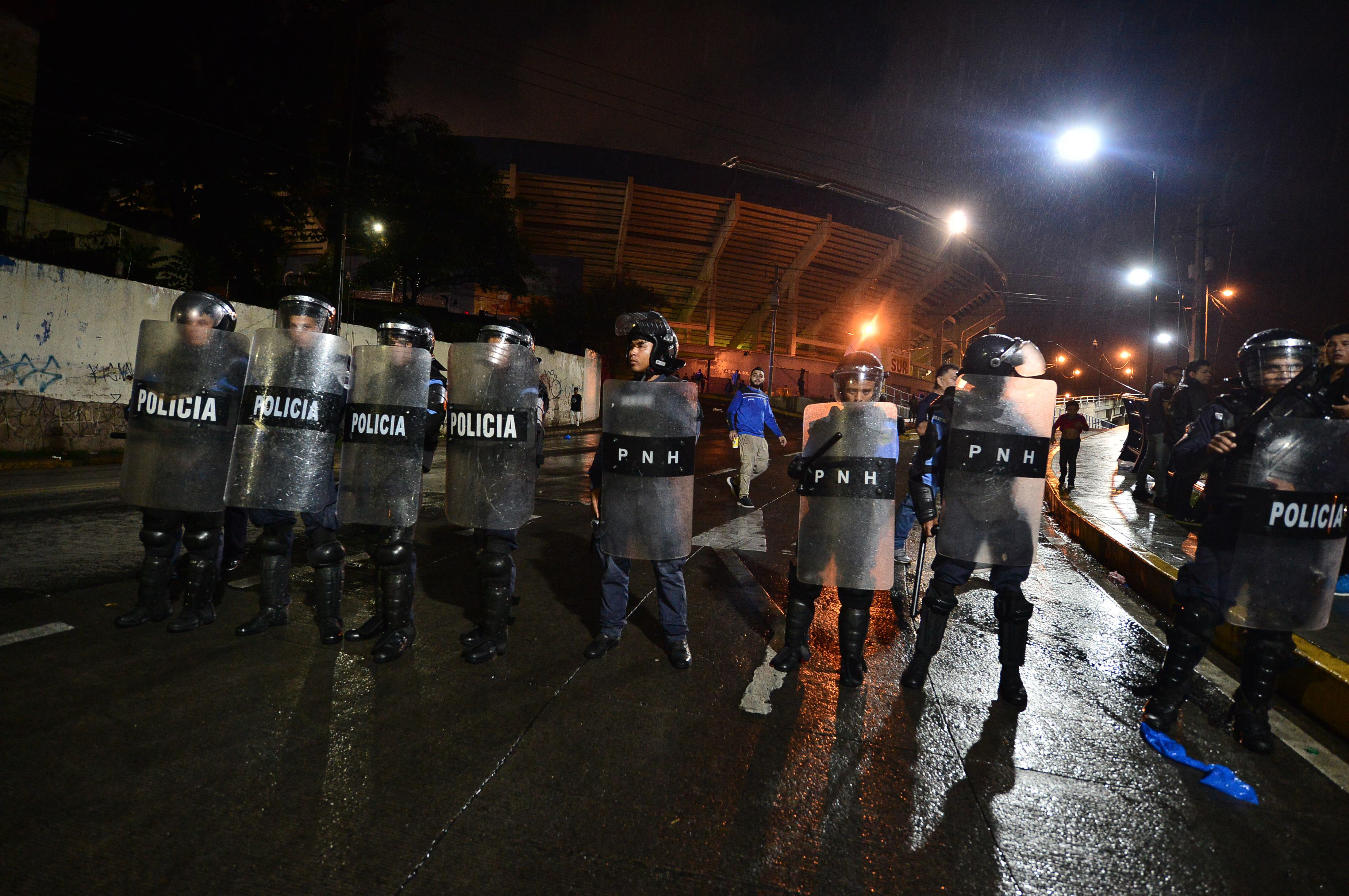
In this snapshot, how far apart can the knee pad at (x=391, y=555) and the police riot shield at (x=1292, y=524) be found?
13.3ft

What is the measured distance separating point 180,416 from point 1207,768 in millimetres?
5123

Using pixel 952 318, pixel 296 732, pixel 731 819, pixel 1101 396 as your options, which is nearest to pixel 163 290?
pixel 296 732

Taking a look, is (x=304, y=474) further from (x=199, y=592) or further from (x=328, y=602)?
Answer: (x=199, y=592)

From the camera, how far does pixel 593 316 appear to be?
3553 cm

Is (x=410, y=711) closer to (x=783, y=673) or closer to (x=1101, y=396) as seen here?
(x=783, y=673)

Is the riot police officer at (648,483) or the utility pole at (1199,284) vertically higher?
the utility pole at (1199,284)

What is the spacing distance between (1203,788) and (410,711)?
3268mm

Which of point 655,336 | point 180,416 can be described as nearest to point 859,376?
point 655,336

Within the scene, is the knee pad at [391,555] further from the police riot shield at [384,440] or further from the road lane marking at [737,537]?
the road lane marking at [737,537]

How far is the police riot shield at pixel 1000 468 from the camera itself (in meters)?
3.40

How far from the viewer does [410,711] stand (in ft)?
9.78

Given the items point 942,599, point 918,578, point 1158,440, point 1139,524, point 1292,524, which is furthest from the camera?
point 1158,440

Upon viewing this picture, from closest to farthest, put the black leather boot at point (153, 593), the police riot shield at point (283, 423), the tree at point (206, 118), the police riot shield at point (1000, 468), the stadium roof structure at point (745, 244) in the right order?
the police riot shield at point (1000, 468) < the police riot shield at point (283, 423) < the black leather boot at point (153, 593) < the tree at point (206, 118) < the stadium roof structure at point (745, 244)

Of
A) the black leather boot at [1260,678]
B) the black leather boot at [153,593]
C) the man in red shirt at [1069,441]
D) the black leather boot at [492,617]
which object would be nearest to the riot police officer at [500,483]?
the black leather boot at [492,617]
